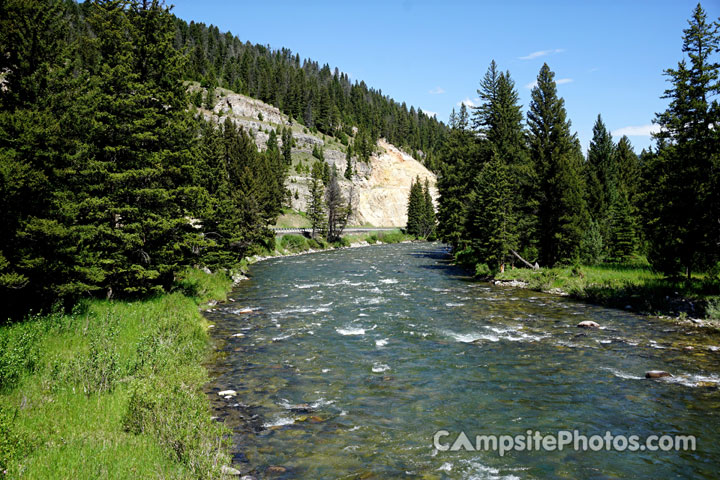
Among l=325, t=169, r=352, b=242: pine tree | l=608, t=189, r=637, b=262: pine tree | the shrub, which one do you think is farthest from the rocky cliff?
the shrub

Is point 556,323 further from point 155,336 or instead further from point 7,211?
point 7,211

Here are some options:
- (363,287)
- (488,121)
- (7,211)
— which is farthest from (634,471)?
(488,121)

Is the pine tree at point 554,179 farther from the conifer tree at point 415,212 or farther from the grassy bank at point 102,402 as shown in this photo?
the conifer tree at point 415,212

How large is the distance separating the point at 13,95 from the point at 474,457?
1853cm

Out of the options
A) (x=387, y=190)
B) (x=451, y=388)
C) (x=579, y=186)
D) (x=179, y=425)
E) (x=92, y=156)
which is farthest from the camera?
(x=387, y=190)

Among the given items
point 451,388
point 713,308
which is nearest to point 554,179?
point 713,308

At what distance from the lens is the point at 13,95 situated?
46.9 feet

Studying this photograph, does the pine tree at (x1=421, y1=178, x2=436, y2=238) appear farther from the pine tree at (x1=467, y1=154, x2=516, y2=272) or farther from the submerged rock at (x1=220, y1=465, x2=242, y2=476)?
the submerged rock at (x1=220, y1=465, x2=242, y2=476)

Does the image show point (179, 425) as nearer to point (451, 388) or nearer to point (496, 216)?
point (451, 388)

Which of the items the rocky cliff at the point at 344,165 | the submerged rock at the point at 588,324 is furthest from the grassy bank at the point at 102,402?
the rocky cliff at the point at 344,165

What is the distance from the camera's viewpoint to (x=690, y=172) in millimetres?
23812

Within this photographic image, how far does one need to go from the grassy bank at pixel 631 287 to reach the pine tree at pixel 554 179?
3.32 m

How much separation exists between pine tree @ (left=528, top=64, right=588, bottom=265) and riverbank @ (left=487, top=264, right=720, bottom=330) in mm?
3385

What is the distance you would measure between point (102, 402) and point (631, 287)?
30.0m
